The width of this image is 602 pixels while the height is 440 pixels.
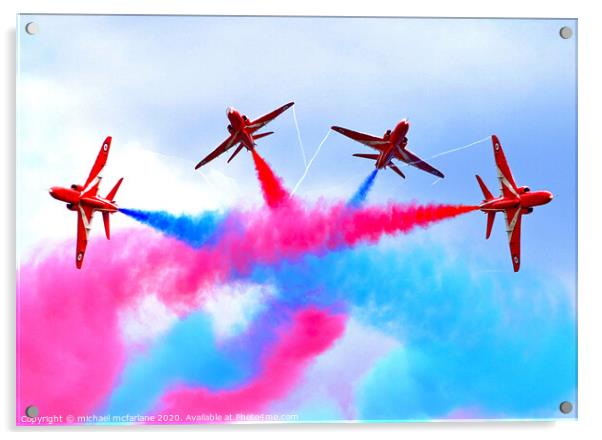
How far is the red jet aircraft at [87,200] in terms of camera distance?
11.6 feet

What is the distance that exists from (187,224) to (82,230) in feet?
1.77

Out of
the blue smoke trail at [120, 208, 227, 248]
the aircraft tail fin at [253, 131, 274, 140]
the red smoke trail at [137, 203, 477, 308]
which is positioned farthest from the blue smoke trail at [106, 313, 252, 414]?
the aircraft tail fin at [253, 131, 274, 140]

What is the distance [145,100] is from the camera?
3.57 metres

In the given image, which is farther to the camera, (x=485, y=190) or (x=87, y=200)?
(x=485, y=190)

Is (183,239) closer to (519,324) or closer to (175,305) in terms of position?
(175,305)

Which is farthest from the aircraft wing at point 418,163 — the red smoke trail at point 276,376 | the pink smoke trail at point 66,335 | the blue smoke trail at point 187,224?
the pink smoke trail at point 66,335

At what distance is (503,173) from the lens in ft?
11.9

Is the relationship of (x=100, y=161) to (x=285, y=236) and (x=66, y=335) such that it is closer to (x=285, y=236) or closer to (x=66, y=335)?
(x=66, y=335)

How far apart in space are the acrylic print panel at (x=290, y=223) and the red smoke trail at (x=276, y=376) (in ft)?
0.03

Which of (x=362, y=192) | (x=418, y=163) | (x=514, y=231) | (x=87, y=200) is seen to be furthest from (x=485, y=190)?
(x=87, y=200)

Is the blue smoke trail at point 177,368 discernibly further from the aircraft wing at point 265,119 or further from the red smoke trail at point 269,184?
the aircraft wing at point 265,119

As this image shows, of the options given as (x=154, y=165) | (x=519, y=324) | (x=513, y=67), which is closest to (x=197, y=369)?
(x=154, y=165)

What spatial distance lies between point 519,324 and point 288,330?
1212 mm
